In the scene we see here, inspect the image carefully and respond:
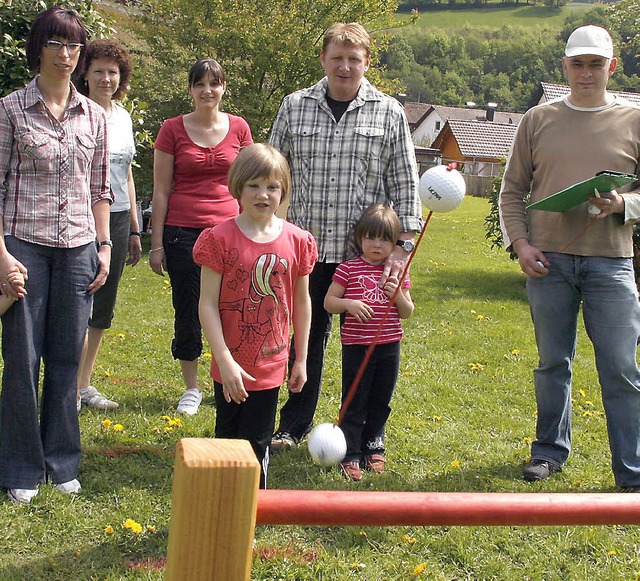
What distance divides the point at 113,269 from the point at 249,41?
12273 millimetres

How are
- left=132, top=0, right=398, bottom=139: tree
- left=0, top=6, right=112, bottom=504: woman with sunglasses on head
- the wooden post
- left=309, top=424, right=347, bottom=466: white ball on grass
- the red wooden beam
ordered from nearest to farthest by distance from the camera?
the wooden post < the red wooden beam < left=309, top=424, right=347, bottom=466: white ball on grass < left=0, top=6, right=112, bottom=504: woman with sunglasses on head < left=132, top=0, right=398, bottom=139: tree

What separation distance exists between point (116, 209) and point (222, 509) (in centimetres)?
405

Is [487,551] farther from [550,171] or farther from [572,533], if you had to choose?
[550,171]

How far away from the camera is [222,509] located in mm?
1189

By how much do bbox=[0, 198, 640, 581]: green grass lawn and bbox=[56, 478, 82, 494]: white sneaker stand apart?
0.18 feet

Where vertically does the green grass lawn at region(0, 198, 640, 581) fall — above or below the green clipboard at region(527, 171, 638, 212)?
below

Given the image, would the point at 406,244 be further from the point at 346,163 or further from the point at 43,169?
the point at 43,169

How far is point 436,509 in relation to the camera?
1.34 m

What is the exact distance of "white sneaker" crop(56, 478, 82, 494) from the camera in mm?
3965

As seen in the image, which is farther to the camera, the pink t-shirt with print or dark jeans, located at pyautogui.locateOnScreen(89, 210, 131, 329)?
dark jeans, located at pyautogui.locateOnScreen(89, 210, 131, 329)

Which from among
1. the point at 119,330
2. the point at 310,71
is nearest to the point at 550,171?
the point at 119,330

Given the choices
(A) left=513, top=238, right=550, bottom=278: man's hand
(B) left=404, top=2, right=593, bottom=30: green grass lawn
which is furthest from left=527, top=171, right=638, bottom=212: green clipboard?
(B) left=404, top=2, right=593, bottom=30: green grass lawn

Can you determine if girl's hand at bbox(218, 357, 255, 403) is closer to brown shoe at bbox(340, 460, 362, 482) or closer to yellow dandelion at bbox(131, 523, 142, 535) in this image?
yellow dandelion at bbox(131, 523, 142, 535)

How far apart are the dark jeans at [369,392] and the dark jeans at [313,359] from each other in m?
0.24
